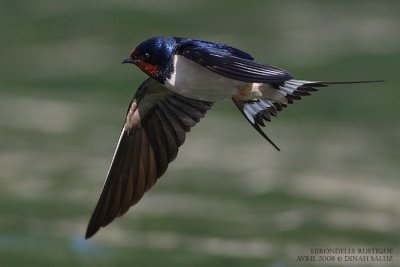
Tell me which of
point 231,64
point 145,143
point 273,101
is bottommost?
point 145,143

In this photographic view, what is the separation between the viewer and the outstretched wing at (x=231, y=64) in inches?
166

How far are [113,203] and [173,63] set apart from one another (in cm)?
56

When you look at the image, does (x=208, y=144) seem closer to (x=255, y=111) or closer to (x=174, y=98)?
(x=174, y=98)

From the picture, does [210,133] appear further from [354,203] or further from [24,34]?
[24,34]

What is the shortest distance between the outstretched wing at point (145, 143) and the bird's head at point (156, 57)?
321mm

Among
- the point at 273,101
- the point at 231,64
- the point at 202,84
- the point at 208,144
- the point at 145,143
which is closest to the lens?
the point at 231,64

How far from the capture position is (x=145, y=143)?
502 cm

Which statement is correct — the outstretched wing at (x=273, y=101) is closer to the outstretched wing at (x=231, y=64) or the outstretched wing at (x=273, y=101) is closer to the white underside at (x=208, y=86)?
the white underside at (x=208, y=86)

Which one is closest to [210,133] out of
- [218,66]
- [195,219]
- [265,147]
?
[265,147]

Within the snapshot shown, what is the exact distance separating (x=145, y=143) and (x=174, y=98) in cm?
18

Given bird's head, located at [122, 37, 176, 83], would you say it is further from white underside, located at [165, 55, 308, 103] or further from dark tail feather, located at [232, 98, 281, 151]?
dark tail feather, located at [232, 98, 281, 151]

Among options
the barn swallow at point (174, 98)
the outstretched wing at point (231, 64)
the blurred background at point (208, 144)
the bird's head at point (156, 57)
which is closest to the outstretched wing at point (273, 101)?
the barn swallow at point (174, 98)

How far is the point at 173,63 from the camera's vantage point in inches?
179

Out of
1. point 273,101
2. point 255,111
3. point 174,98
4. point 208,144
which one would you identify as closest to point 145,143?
point 174,98
